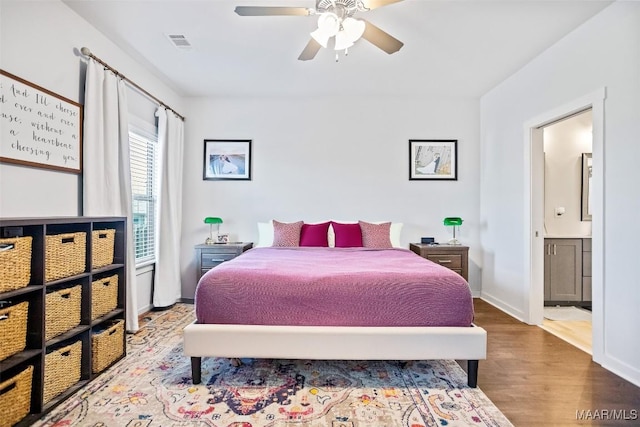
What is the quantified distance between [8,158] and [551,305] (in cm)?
532

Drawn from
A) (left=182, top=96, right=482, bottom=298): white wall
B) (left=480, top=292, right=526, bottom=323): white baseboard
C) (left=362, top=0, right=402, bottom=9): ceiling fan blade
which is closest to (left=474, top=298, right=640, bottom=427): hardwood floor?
(left=480, top=292, right=526, bottom=323): white baseboard

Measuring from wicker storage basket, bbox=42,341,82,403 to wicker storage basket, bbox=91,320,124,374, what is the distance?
101 millimetres

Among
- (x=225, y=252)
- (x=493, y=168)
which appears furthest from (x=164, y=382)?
(x=493, y=168)

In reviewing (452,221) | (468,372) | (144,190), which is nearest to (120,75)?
(144,190)

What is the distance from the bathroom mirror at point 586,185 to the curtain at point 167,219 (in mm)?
4973

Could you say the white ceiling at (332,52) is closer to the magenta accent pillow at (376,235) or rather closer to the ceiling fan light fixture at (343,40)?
the ceiling fan light fixture at (343,40)

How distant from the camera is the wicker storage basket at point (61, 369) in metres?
1.81

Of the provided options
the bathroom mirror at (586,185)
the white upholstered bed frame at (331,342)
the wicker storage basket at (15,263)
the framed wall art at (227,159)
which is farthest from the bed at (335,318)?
the bathroom mirror at (586,185)

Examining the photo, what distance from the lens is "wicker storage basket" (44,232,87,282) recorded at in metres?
1.84

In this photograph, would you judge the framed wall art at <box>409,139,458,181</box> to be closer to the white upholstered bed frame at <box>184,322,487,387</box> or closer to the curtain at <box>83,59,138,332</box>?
the white upholstered bed frame at <box>184,322,487,387</box>

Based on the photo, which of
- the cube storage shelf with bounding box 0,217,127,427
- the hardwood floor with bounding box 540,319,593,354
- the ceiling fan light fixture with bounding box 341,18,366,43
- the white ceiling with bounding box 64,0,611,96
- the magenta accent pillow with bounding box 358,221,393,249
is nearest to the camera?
the cube storage shelf with bounding box 0,217,127,427

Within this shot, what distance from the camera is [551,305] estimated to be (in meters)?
3.92

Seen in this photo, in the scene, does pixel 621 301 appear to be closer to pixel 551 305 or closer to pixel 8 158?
pixel 551 305

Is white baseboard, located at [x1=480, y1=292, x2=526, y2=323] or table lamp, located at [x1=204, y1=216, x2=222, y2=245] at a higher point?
table lamp, located at [x1=204, y1=216, x2=222, y2=245]
